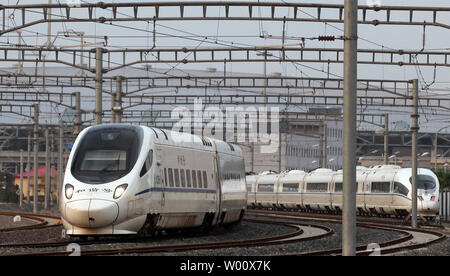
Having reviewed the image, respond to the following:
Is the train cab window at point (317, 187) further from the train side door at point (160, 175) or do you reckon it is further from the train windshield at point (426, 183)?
the train side door at point (160, 175)

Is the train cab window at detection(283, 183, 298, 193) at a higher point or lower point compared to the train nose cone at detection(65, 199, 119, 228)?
lower

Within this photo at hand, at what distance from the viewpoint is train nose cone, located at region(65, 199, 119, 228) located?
69.1 ft

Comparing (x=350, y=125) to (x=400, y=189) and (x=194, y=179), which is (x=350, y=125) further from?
(x=400, y=189)

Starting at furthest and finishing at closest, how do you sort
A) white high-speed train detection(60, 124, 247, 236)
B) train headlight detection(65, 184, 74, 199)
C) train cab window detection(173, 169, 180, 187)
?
train cab window detection(173, 169, 180, 187)
train headlight detection(65, 184, 74, 199)
white high-speed train detection(60, 124, 247, 236)

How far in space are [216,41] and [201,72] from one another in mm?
99888

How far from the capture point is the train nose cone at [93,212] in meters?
21.0

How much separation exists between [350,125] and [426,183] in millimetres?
34848

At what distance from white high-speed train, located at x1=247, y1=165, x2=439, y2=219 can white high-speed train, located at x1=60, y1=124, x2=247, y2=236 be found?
859 inches

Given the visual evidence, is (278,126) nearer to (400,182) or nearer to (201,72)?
(201,72)

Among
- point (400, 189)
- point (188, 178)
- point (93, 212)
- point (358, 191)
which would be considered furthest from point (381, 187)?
point (93, 212)

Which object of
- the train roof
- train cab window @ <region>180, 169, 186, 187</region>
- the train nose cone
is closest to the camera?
the train nose cone

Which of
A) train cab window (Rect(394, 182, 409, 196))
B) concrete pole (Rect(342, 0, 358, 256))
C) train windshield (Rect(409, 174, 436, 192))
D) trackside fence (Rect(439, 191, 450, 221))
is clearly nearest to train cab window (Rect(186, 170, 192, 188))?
concrete pole (Rect(342, 0, 358, 256))

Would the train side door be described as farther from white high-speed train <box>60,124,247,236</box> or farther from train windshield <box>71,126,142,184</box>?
train windshield <box>71,126,142,184</box>

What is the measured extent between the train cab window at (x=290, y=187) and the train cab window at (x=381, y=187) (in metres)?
11.2
